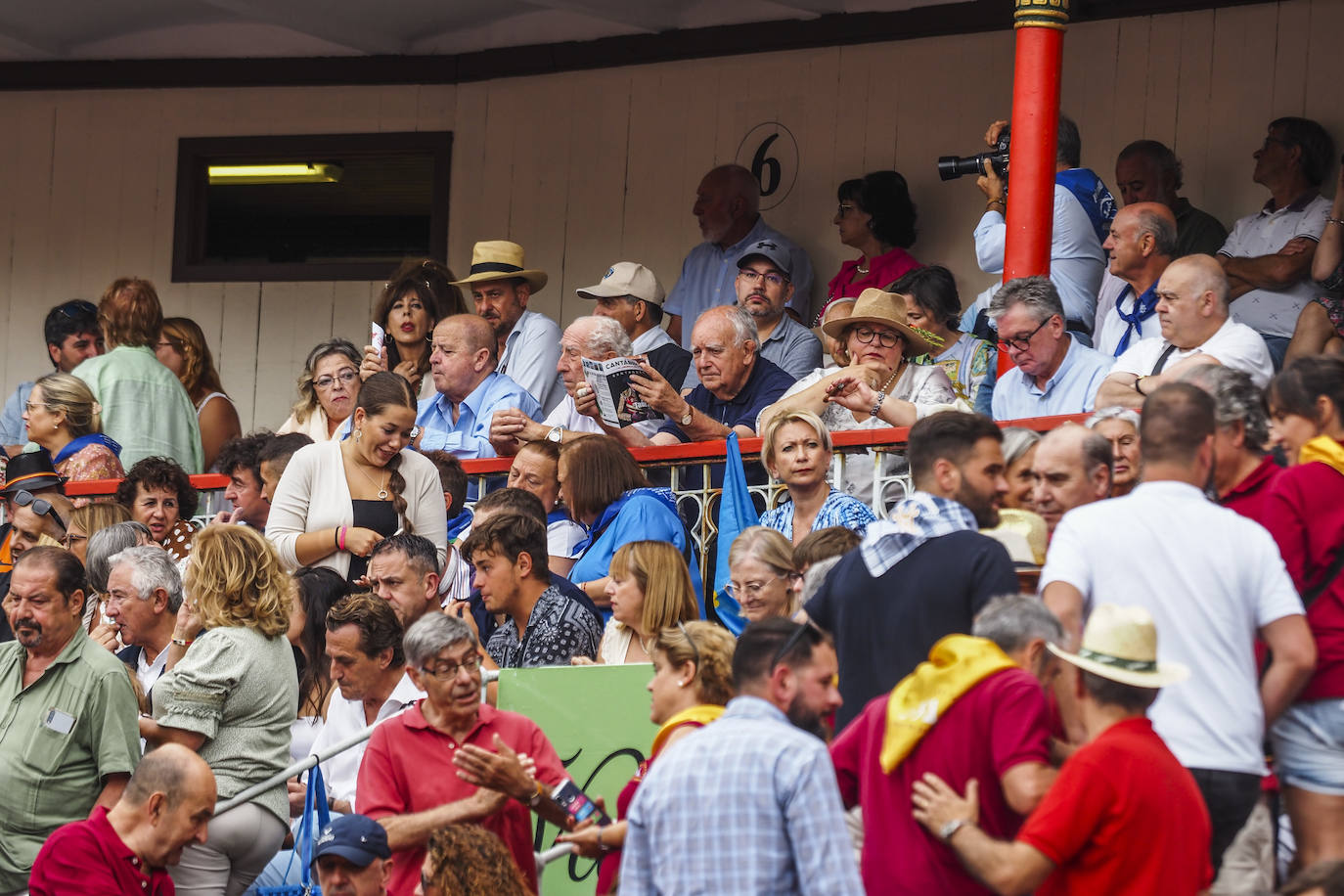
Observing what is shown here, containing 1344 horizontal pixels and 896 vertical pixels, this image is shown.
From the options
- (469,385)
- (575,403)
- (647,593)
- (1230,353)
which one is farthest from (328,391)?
(1230,353)

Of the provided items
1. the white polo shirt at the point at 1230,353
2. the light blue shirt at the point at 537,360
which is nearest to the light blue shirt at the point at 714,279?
the light blue shirt at the point at 537,360

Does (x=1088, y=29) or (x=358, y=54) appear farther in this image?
(x=358, y=54)

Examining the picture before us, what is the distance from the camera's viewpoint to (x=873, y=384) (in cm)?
812

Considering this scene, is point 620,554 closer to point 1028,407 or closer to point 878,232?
point 1028,407

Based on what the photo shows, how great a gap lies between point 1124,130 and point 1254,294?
6.62ft

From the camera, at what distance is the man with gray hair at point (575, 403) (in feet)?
28.0

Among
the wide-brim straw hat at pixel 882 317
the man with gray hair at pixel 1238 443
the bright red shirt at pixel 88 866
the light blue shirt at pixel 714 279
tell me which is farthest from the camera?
→ the light blue shirt at pixel 714 279

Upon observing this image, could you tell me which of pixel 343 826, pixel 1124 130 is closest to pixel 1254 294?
pixel 1124 130

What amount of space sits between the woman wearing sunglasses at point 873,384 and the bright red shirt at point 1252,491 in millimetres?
2213

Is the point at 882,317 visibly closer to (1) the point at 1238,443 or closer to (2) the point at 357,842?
(1) the point at 1238,443

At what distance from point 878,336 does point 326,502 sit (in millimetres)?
2525

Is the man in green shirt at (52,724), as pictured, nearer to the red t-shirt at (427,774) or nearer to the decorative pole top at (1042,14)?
the red t-shirt at (427,774)

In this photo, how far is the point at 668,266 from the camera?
486 inches

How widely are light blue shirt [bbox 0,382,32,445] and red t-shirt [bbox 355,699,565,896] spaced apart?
684 centimetres
